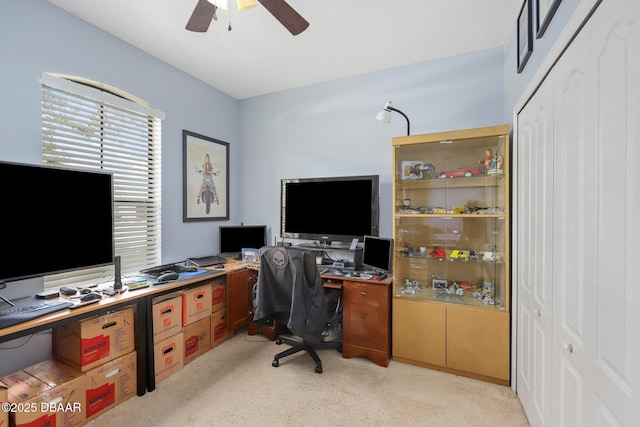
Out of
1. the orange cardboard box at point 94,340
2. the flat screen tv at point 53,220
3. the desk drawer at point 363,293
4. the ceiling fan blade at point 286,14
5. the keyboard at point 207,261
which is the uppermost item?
the ceiling fan blade at point 286,14

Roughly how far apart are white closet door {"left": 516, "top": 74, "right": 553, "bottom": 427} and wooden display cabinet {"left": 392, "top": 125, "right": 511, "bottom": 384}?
0.22 m

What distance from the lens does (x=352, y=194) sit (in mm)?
2990

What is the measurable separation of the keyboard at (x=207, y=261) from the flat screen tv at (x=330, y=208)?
780 mm

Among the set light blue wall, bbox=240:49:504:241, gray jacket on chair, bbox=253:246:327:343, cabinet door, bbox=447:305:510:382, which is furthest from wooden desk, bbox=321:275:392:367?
light blue wall, bbox=240:49:504:241

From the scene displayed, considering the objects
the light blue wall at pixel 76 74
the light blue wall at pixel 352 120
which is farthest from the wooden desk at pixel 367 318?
the light blue wall at pixel 76 74

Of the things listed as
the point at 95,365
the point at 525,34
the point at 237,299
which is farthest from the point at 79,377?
the point at 525,34

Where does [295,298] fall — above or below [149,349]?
above

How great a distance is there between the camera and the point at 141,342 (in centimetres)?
208

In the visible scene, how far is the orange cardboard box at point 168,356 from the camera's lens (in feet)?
7.25

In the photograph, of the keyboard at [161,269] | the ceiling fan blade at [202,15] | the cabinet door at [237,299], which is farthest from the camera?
the cabinet door at [237,299]

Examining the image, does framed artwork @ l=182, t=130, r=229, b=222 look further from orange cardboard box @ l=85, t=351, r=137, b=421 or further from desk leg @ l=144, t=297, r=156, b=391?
orange cardboard box @ l=85, t=351, r=137, b=421

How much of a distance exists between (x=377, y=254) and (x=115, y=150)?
8.71 feet

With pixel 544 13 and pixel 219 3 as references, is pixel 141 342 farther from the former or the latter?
pixel 544 13

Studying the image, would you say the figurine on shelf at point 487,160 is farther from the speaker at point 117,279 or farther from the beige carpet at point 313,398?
the speaker at point 117,279
